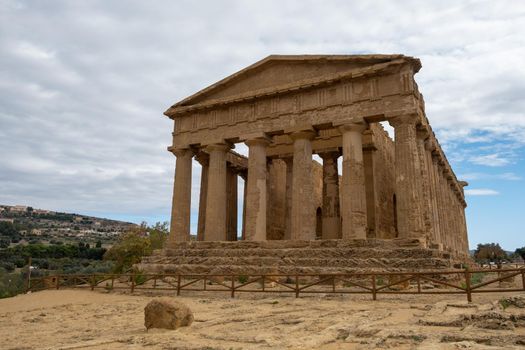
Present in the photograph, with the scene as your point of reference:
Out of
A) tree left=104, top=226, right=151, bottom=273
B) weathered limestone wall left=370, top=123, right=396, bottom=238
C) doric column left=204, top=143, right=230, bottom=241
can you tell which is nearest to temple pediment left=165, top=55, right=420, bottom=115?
doric column left=204, top=143, right=230, bottom=241

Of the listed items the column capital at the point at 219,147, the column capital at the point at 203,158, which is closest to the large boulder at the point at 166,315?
the column capital at the point at 219,147

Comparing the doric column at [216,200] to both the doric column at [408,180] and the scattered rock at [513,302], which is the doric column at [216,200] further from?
the scattered rock at [513,302]

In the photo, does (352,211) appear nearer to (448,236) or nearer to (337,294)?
(337,294)

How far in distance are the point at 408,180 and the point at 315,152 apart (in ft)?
26.3

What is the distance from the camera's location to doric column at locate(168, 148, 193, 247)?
21938 millimetres

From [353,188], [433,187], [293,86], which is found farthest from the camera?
[433,187]

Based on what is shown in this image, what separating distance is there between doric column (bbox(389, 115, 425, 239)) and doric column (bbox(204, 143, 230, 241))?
8.84m

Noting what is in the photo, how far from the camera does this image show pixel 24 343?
6676mm

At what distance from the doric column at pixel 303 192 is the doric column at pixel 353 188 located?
5.51 feet

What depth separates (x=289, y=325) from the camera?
7.07 m

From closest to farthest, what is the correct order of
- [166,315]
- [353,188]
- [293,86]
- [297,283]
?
[166,315] → [297,283] → [353,188] → [293,86]

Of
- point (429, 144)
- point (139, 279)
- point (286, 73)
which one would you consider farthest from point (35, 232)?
point (429, 144)

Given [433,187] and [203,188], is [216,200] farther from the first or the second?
[433,187]

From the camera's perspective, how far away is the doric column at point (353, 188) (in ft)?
55.5
